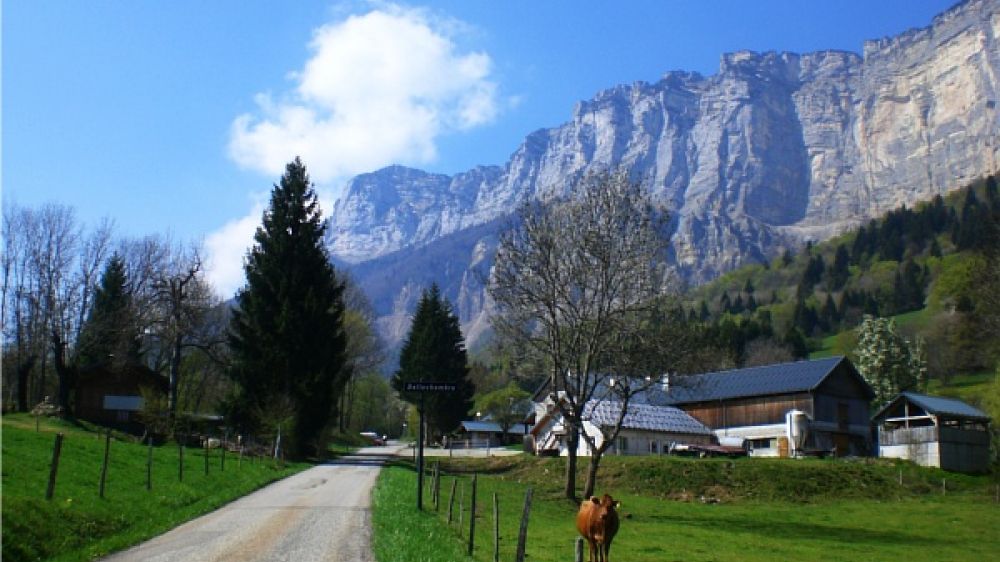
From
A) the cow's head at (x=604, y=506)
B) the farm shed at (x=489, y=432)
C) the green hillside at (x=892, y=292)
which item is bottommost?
the cow's head at (x=604, y=506)

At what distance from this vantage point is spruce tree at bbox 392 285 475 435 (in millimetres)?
78562

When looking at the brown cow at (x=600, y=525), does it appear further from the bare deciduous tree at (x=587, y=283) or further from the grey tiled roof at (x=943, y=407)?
the grey tiled roof at (x=943, y=407)

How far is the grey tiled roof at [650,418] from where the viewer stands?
5975cm

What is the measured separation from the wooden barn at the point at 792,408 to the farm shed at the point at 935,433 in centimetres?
329

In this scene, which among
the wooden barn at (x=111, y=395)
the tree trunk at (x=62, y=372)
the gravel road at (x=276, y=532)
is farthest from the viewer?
the wooden barn at (x=111, y=395)

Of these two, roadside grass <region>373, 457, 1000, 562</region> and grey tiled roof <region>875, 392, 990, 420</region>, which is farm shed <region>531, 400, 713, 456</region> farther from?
grey tiled roof <region>875, 392, 990, 420</region>

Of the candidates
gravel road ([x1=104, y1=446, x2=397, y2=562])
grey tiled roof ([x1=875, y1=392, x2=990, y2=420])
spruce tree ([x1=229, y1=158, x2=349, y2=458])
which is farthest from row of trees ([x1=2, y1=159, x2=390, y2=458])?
grey tiled roof ([x1=875, y1=392, x2=990, y2=420])

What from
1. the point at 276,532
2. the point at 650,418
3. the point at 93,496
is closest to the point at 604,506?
the point at 276,532

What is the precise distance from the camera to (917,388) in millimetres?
90188

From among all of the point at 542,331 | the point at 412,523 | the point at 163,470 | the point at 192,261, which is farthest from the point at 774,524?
the point at 192,261

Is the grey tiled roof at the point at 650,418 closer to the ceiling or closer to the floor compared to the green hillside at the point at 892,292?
closer to the floor

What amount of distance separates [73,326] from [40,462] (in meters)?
37.1

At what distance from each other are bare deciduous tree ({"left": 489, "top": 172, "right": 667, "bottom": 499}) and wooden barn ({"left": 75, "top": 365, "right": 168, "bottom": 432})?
33.3m

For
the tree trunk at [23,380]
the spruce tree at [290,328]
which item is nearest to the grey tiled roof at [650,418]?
the spruce tree at [290,328]
